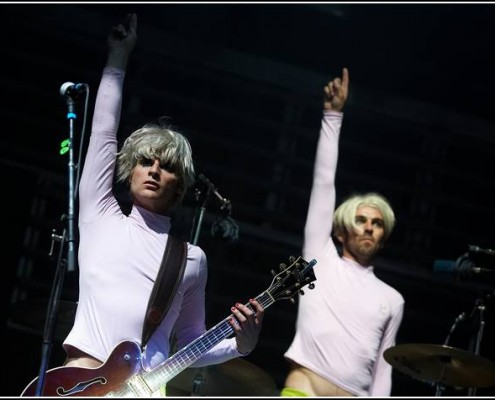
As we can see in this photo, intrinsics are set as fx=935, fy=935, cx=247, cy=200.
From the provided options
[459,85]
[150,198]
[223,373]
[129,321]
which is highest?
[459,85]

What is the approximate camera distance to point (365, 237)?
17.5ft

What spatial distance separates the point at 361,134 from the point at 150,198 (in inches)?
156

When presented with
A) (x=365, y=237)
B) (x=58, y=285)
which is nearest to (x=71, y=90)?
(x=58, y=285)

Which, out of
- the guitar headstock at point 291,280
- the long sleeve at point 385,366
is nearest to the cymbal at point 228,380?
the long sleeve at point 385,366

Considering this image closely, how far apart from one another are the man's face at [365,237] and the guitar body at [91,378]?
1.97 meters

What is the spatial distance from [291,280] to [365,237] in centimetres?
133

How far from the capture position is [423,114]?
757 centimetres

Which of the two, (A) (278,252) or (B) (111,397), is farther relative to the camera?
(A) (278,252)

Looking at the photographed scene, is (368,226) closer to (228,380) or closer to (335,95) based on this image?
(335,95)

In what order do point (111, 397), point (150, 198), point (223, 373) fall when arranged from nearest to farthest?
point (111, 397) → point (150, 198) → point (223, 373)

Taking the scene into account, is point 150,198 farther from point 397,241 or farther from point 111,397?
point 397,241

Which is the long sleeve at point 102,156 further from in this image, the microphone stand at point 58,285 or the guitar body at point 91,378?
the guitar body at point 91,378

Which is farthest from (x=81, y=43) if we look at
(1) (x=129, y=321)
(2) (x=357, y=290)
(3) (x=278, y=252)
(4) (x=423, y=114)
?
(1) (x=129, y=321)

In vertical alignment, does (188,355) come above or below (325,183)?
below
